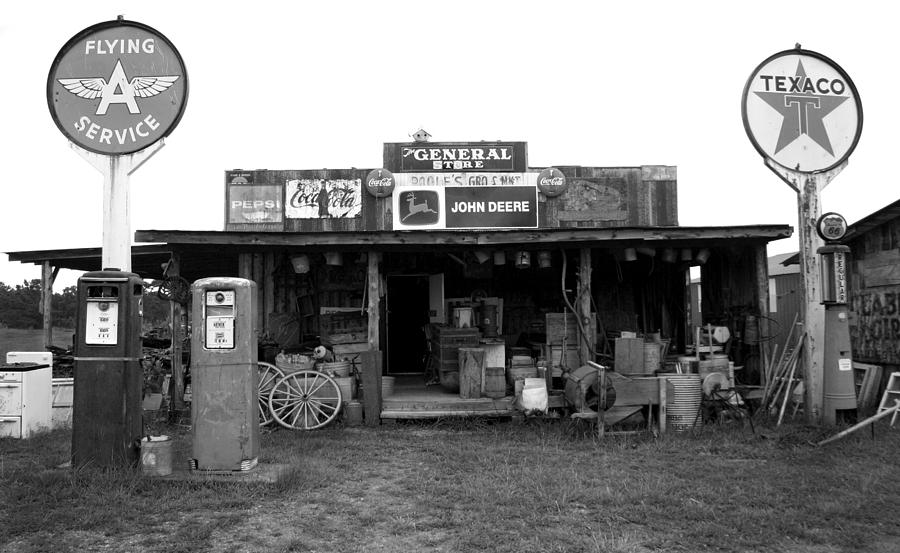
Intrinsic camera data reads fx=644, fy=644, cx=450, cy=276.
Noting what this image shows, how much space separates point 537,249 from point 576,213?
3.50 m

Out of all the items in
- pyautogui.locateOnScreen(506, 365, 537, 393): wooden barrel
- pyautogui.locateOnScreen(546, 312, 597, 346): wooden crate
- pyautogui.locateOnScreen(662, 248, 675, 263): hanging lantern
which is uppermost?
pyautogui.locateOnScreen(662, 248, 675, 263): hanging lantern

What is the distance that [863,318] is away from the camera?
35.3ft

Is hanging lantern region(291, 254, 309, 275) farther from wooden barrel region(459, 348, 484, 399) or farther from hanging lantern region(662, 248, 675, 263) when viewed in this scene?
hanging lantern region(662, 248, 675, 263)

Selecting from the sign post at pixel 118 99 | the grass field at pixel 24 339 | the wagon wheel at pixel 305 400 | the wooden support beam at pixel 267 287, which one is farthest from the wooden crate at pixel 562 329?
the grass field at pixel 24 339

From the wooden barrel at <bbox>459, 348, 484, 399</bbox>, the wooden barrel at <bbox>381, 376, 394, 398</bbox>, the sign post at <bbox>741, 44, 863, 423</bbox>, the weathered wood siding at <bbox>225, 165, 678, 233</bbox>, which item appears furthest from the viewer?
the weathered wood siding at <bbox>225, 165, 678, 233</bbox>

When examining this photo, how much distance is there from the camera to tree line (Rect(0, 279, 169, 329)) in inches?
1190

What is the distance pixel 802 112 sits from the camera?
28.0 feet

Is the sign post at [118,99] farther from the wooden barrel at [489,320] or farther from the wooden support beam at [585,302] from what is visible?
the wooden barrel at [489,320]

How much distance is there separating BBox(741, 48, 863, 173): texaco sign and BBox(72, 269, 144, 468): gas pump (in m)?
7.66

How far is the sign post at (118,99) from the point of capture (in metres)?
6.45

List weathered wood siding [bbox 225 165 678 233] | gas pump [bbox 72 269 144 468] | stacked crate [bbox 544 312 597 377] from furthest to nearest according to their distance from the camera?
weathered wood siding [bbox 225 165 678 233], stacked crate [bbox 544 312 597 377], gas pump [bbox 72 269 144 468]

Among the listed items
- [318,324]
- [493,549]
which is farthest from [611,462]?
[318,324]

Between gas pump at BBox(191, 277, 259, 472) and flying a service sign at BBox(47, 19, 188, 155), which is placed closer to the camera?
gas pump at BBox(191, 277, 259, 472)

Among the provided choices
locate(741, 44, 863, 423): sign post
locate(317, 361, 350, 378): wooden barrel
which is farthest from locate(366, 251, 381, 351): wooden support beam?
locate(741, 44, 863, 423): sign post
